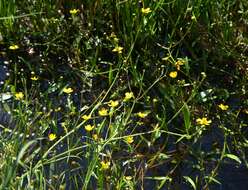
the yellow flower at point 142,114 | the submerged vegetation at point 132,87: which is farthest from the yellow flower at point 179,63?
the yellow flower at point 142,114

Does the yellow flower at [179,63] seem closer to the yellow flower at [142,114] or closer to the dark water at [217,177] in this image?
the yellow flower at [142,114]

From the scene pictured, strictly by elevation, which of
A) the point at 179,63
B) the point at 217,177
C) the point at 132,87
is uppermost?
the point at 179,63

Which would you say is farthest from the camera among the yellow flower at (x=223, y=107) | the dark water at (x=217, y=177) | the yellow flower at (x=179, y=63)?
the yellow flower at (x=179, y=63)

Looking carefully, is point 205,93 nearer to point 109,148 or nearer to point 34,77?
point 109,148

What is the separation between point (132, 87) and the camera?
2549mm

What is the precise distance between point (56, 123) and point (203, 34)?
0.78 metres

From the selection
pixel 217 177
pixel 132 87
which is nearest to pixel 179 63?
pixel 132 87

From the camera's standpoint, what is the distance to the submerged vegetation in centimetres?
218

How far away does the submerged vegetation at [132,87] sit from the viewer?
2.18 meters

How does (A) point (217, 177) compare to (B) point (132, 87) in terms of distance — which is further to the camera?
(B) point (132, 87)

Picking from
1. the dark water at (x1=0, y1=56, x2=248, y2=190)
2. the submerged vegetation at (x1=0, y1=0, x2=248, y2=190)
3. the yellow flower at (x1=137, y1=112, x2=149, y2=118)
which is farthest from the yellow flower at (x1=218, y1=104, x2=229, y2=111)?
the yellow flower at (x1=137, y1=112, x2=149, y2=118)

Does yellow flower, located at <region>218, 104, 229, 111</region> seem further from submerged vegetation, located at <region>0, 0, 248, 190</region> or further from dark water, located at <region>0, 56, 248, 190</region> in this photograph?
dark water, located at <region>0, 56, 248, 190</region>

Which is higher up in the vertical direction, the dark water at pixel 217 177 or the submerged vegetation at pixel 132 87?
the submerged vegetation at pixel 132 87

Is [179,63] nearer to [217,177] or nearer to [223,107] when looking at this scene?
[223,107]
